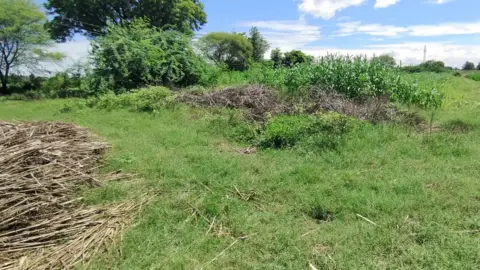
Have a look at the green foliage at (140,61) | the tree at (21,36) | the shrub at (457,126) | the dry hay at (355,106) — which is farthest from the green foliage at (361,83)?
the tree at (21,36)

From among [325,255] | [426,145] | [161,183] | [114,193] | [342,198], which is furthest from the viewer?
[426,145]

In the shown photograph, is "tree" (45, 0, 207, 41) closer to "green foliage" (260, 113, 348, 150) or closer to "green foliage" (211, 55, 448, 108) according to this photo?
"green foliage" (211, 55, 448, 108)

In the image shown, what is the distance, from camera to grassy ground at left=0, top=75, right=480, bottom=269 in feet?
9.23

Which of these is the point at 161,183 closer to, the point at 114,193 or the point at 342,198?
the point at 114,193

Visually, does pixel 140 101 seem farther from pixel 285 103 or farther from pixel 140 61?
pixel 285 103

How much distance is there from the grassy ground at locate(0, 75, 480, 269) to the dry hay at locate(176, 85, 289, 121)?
2.06 meters

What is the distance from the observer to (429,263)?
2.63m

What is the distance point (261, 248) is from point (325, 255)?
519 millimetres

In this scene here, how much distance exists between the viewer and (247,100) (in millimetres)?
8945

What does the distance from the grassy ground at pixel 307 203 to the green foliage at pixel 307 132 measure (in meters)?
0.29

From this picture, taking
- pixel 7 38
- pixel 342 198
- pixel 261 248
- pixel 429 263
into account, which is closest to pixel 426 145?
pixel 342 198

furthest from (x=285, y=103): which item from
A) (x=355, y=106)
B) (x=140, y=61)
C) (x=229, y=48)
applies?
(x=229, y=48)

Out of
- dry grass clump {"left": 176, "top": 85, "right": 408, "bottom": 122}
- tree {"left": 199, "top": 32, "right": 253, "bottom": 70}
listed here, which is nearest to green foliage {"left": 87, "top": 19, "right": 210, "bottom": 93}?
dry grass clump {"left": 176, "top": 85, "right": 408, "bottom": 122}

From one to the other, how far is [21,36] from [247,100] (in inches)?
683
